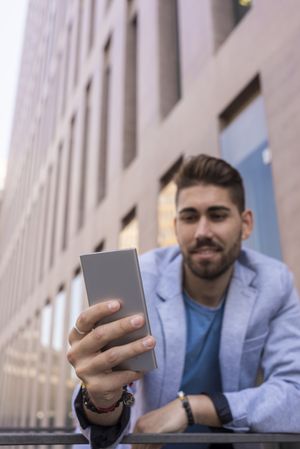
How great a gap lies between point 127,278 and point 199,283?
1.24 m

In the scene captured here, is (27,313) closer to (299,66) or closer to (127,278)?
(299,66)

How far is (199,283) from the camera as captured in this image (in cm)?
263

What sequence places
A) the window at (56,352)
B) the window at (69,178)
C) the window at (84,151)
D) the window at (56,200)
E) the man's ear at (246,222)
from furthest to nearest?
the window at (56,200)
the window at (69,178)
the window at (84,151)
the window at (56,352)
the man's ear at (246,222)

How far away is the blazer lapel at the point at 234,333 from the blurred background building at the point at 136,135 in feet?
7.55

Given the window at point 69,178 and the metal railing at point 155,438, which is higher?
the window at point 69,178

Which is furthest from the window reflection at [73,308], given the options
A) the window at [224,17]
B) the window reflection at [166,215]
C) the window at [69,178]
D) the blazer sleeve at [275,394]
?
the blazer sleeve at [275,394]

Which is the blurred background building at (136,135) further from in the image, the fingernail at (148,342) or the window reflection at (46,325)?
the fingernail at (148,342)

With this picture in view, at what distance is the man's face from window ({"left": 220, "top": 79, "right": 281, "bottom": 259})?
109 inches

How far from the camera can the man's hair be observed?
2588 millimetres

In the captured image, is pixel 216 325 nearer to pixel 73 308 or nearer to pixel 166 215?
pixel 166 215

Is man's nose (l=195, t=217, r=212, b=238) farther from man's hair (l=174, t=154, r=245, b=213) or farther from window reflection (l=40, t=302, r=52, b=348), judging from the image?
window reflection (l=40, t=302, r=52, b=348)

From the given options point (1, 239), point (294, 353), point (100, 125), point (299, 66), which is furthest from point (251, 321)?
point (1, 239)

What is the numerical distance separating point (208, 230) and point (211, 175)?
0.32m

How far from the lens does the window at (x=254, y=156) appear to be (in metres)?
5.44
